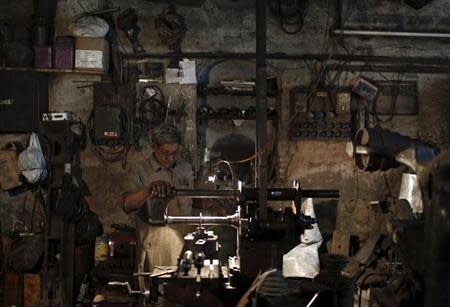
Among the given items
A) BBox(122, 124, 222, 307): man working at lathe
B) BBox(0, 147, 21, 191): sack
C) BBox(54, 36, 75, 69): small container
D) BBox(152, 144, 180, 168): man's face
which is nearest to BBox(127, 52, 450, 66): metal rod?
BBox(54, 36, 75, 69): small container

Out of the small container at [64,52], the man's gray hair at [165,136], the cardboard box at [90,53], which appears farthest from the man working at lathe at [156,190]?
the small container at [64,52]

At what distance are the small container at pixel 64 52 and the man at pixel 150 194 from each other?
121 cm

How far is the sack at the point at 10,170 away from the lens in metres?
5.41

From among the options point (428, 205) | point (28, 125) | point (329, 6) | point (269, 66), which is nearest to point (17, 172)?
point (28, 125)

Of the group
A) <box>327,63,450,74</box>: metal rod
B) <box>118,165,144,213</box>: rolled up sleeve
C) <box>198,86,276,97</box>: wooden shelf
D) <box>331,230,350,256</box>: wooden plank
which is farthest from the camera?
<box>327,63,450,74</box>: metal rod

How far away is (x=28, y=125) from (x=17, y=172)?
0.54m

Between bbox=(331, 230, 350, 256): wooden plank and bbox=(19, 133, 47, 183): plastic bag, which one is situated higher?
bbox=(19, 133, 47, 183): plastic bag

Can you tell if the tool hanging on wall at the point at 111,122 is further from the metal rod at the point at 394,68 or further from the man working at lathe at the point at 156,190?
the metal rod at the point at 394,68

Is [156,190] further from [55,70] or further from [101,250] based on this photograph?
[55,70]

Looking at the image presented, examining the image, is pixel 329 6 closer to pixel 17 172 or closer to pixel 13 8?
pixel 13 8

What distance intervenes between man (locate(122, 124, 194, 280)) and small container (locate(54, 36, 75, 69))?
1209 mm

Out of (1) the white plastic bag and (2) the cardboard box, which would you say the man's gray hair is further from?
(1) the white plastic bag

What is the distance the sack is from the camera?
5406 mm

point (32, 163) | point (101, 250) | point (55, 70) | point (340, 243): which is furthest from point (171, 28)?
point (340, 243)
